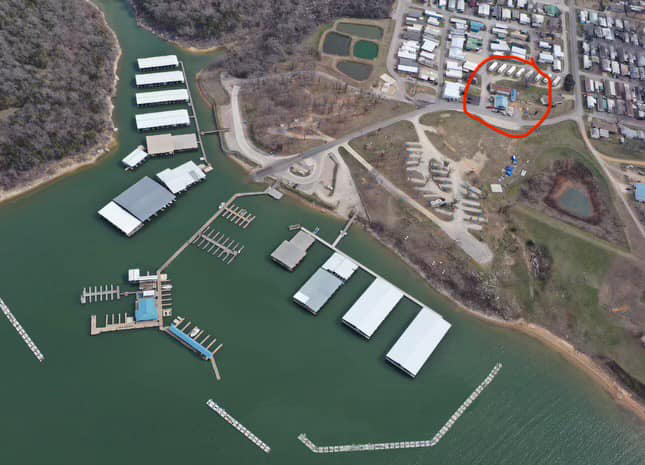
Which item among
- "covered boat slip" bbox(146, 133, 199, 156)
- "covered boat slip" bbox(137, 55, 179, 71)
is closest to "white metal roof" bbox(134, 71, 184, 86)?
"covered boat slip" bbox(137, 55, 179, 71)

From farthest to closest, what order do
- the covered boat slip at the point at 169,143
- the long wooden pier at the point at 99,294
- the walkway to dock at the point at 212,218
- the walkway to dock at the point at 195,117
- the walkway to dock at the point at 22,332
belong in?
the walkway to dock at the point at 195,117, the covered boat slip at the point at 169,143, the walkway to dock at the point at 212,218, the long wooden pier at the point at 99,294, the walkway to dock at the point at 22,332

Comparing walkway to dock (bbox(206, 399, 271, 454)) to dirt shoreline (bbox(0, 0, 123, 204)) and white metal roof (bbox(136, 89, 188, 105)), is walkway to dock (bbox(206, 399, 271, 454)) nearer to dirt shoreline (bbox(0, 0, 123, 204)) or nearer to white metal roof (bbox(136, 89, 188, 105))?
dirt shoreline (bbox(0, 0, 123, 204))

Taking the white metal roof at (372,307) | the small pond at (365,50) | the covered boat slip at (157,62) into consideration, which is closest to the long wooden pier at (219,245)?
the white metal roof at (372,307)

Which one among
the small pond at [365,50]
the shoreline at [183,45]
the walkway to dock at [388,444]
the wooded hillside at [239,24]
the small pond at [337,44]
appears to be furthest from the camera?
the small pond at [337,44]

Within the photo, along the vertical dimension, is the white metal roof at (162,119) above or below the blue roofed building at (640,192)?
above

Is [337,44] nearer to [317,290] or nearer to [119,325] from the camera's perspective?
[317,290]

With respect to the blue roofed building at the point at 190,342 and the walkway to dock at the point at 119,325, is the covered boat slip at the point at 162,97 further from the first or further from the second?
the blue roofed building at the point at 190,342
